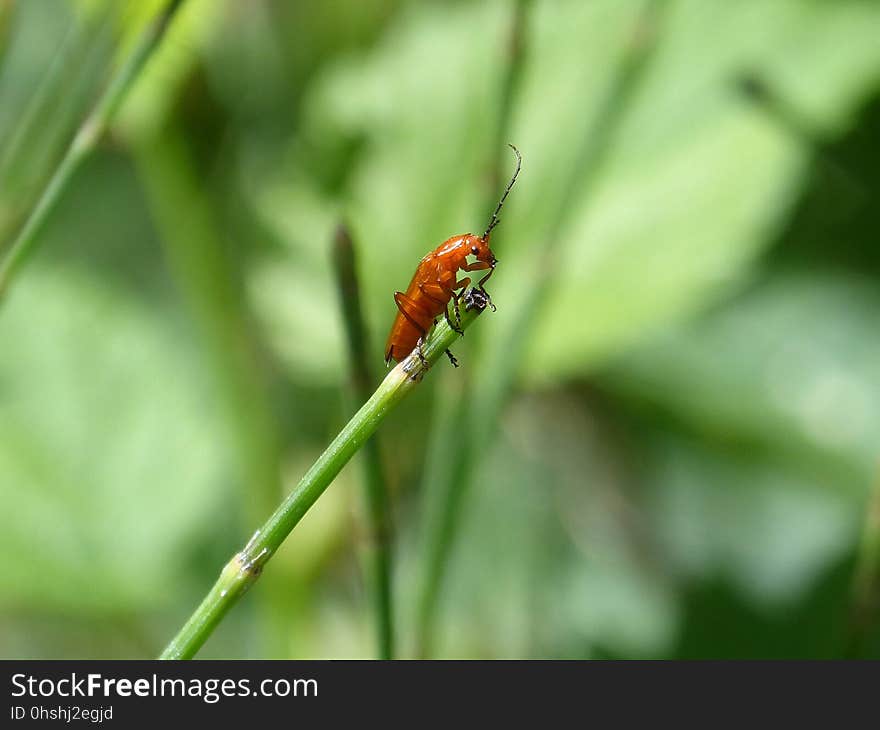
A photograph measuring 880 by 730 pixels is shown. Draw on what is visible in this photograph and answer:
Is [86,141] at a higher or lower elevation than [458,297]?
higher

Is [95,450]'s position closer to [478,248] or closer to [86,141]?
[86,141]

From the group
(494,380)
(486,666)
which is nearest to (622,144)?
(494,380)

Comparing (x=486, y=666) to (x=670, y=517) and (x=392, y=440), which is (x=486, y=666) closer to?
(x=392, y=440)

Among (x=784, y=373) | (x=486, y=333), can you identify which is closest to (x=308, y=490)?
(x=486, y=333)

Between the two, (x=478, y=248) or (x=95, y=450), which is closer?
(x=478, y=248)

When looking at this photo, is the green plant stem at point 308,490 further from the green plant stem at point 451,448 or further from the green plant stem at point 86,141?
the green plant stem at point 451,448

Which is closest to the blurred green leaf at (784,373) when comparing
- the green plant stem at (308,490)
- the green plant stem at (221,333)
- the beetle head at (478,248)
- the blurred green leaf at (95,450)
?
the green plant stem at (221,333)

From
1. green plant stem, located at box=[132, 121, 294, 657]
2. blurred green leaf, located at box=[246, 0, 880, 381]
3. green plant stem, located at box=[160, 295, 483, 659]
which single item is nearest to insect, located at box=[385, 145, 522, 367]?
green plant stem, located at box=[160, 295, 483, 659]
